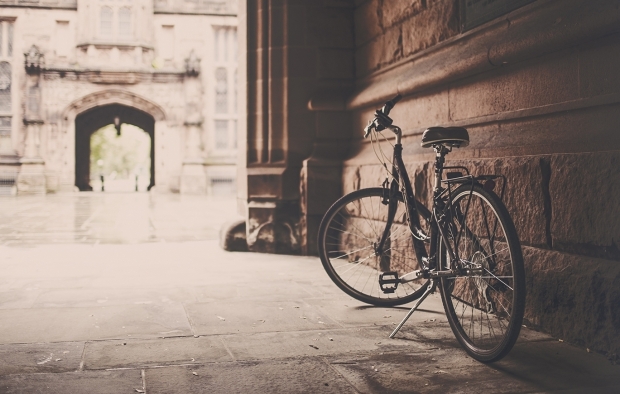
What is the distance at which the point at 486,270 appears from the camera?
301 centimetres

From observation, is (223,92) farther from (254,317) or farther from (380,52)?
(254,317)

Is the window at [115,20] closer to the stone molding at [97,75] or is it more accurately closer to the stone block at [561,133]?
the stone molding at [97,75]

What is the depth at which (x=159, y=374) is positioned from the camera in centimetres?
275

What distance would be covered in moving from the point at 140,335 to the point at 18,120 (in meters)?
24.6

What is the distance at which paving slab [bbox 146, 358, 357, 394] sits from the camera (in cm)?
256

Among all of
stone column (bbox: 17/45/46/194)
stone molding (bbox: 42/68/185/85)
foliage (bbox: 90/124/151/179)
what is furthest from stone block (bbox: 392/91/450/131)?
foliage (bbox: 90/124/151/179)

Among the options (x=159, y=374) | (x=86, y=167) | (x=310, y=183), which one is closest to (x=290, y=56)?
(x=310, y=183)

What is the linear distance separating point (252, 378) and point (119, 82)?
23945 millimetres

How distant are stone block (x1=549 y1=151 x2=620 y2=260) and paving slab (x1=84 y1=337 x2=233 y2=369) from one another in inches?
66.9

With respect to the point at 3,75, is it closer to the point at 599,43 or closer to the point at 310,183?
the point at 310,183

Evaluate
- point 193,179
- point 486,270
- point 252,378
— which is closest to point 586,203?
point 486,270

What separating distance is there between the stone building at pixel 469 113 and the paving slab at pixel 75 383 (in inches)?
78.8

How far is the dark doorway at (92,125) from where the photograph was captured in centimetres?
2834

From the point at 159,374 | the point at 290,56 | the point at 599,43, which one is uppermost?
the point at 290,56
